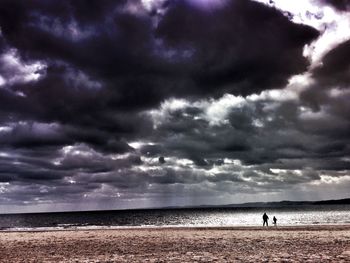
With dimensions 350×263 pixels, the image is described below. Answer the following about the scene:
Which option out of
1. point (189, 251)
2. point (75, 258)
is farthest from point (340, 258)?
point (75, 258)

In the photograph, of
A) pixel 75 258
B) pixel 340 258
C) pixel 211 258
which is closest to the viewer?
pixel 340 258

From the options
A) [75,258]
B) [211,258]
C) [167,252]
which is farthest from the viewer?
[167,252]

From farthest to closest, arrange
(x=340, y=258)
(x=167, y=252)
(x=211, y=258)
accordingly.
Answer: (x=167, y=252)
(x=211, y=258)
(x=340, y=258)

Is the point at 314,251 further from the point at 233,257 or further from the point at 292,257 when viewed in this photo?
the point at 233,257

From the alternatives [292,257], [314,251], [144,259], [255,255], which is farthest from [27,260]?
[314,251]

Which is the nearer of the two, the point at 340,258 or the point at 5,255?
the point at 340,258

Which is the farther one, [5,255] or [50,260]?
[5,255]

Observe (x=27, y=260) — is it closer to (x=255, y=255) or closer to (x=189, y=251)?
(x=189, y=251)

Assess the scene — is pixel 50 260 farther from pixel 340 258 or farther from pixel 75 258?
pixel 340 258

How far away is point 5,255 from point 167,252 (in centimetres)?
1218

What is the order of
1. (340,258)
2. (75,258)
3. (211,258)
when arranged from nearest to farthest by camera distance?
(340,258) < (211,258) < (75,258)

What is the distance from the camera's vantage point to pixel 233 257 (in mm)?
24469

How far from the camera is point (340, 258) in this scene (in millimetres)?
22766

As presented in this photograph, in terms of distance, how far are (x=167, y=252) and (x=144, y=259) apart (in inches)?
151
